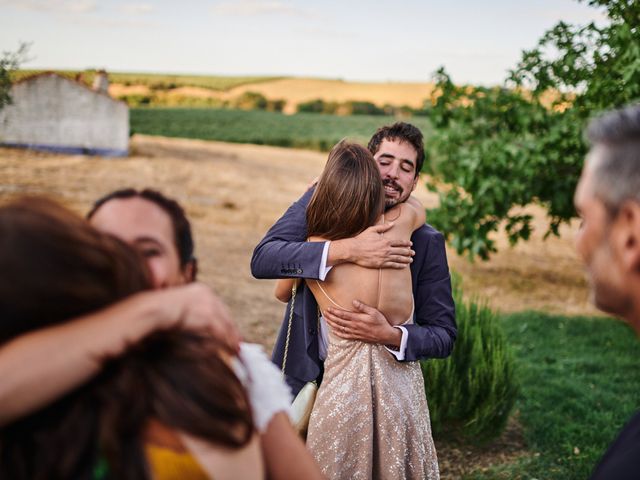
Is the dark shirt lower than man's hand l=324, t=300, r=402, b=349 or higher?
higher

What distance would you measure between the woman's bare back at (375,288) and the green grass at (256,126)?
38.9m

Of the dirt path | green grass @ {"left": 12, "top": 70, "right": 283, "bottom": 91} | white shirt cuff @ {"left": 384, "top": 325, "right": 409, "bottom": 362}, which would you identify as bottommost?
the dirt path

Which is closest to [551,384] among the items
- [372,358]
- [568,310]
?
[568,310]

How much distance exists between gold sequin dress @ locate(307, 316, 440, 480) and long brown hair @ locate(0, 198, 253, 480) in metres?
1.53

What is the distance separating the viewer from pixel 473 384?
5.05 m

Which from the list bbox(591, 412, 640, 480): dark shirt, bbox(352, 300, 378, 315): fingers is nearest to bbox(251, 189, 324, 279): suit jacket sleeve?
bbox(352, 300, 378, 315): fingers

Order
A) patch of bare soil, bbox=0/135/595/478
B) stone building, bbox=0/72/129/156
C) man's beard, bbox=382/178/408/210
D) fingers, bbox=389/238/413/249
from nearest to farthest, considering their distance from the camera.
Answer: fingers, bbox=389/238/413/249 < man's beard, bbox=382/178/408/210 < patch of bare soil, bbox=0/135/595/478 < stone building, bbox=0/72/129/156

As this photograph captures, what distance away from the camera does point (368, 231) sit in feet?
9.02

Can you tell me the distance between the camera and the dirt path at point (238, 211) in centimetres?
1099

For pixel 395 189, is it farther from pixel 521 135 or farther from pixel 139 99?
pixel 139 99

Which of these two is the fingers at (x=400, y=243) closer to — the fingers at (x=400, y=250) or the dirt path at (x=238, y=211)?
the fingers at (x=400, y=250)

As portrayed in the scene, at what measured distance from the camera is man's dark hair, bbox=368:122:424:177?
3.25 m

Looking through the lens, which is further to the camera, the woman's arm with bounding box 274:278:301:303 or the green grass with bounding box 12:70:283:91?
the green grass with bounding box 12:70:283:91

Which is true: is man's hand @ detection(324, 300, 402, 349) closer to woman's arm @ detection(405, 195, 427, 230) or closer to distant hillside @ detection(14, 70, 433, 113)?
woman's arm @ detection(405, 195, 427, 230)
